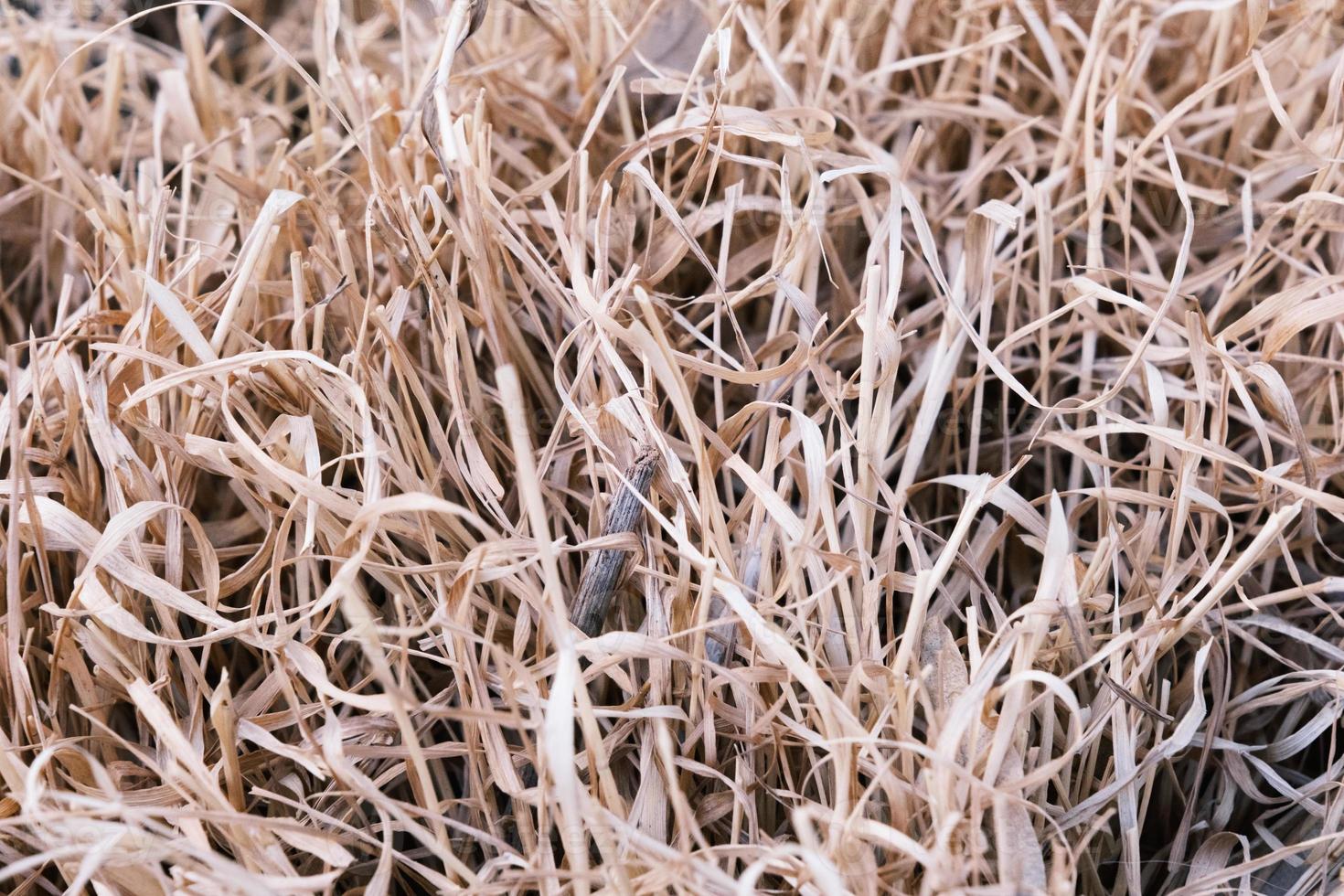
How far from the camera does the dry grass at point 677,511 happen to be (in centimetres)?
34

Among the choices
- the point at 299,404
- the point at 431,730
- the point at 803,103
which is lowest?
the point at 431,730

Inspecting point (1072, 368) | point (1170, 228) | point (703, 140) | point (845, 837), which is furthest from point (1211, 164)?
point (845, 837)

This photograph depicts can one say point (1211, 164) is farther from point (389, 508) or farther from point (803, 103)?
point (389, 508)

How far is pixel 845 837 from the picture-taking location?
12.7 inches

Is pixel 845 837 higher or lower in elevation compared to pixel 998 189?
lower

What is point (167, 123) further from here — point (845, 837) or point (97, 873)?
point (845, 837)

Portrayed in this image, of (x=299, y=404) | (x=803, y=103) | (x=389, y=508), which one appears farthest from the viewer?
(x=803, y=103)

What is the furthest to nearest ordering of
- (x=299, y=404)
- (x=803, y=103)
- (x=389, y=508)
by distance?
(x=803, y=103) < (x=299, y=404) < (x=389, y=508)

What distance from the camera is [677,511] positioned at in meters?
0.38

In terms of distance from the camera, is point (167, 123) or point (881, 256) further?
point (167, 123)

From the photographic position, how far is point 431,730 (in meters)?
0.41

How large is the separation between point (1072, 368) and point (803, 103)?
7.5 inches

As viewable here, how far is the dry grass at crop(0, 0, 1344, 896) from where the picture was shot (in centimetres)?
34

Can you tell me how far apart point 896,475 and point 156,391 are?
1.00 feet
